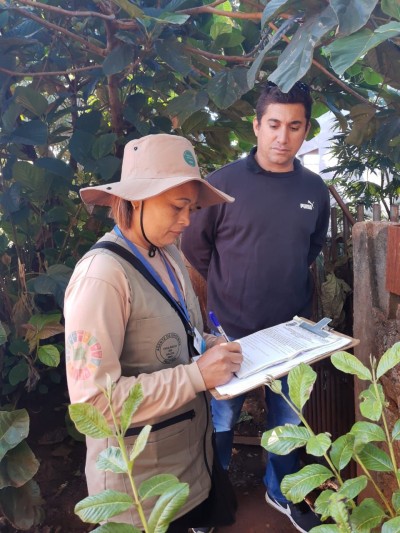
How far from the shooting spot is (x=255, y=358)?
132 cm

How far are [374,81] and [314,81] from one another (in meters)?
0.57

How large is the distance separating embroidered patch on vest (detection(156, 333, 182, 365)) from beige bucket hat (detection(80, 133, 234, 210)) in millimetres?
373

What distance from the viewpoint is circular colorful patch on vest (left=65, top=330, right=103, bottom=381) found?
1.02 meters

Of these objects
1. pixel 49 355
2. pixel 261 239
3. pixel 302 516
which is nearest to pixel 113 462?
pixel 261 239

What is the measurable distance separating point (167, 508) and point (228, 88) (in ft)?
6.18

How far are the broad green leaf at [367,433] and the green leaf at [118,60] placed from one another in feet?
6.06

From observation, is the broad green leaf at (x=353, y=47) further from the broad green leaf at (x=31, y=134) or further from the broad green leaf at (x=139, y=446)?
the broad green leaf at (x=31, y=134)

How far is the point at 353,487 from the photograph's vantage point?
0.60 metres

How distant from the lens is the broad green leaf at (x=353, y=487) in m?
0.59

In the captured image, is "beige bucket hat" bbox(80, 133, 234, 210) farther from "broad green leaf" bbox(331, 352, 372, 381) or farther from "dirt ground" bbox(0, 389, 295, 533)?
"dirt ground" bbox(0, 389, 295, 533)

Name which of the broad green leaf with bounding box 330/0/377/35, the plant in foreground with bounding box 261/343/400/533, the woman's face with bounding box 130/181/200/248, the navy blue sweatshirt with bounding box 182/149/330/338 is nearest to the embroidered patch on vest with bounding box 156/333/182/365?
the woman's face with bounding box 130/181/200/248

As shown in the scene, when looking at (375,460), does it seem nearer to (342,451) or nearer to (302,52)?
(342,451)

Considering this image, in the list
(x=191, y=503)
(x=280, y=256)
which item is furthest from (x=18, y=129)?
(x=191, y=503)

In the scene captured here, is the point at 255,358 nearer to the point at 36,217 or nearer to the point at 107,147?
the point at 107,147
